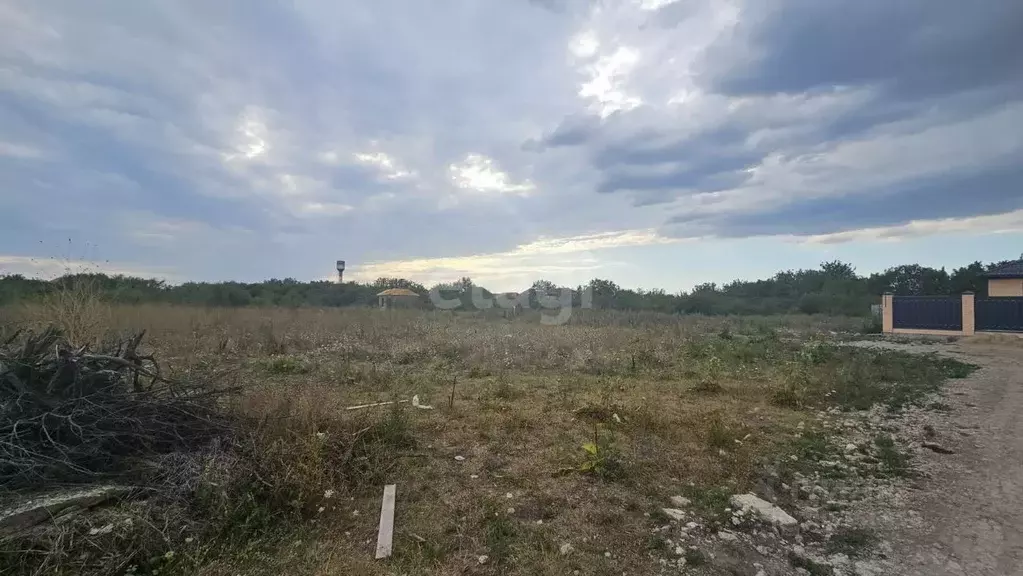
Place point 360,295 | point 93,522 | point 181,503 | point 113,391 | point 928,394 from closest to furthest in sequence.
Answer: point 93,522, point 181,503, point 113,391, point 928,394, point 360,295

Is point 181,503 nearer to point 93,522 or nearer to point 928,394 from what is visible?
point 93,522

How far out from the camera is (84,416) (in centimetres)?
295

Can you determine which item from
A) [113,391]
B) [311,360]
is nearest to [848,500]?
[113,391]

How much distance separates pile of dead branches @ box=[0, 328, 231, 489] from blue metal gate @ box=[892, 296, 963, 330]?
18123mm

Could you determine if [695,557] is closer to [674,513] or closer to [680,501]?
[674,513]

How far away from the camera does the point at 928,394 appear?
632cm

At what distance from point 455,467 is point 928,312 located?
16.9 metres

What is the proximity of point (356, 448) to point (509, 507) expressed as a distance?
4.30 feet

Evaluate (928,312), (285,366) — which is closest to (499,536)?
(285,366)

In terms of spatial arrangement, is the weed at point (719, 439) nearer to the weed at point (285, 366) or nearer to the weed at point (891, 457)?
the weed at point (891, 457)

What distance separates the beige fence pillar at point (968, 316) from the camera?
1357 cm

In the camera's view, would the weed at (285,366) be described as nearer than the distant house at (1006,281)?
Yes

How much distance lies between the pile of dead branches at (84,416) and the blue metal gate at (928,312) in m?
18.1

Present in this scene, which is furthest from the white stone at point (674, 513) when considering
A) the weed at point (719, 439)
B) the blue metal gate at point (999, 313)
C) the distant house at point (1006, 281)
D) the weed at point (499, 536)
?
the distant house at point (1006, 281)
